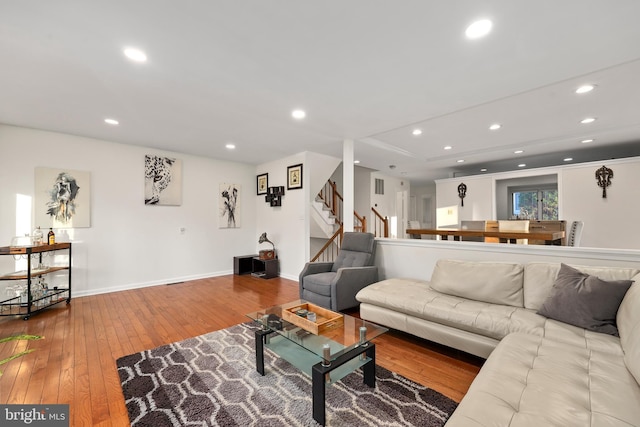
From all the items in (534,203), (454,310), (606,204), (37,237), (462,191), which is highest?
(462,191)

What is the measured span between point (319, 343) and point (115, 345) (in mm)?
2106

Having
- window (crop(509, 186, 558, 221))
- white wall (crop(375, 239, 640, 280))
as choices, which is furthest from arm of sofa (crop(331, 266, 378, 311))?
window (crop(509, 186, 558, 221))

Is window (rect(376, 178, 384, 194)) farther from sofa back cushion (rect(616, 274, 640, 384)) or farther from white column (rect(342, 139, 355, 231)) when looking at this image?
sofa back cushion (rect(616, 274, 640, 384))

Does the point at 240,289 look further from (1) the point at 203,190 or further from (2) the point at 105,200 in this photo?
(2) the point at 105,200

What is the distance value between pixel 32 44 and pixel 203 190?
3.61 meters

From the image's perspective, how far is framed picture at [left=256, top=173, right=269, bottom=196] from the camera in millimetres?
5926

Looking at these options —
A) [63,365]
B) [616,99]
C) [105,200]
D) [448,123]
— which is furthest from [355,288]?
[105,200]

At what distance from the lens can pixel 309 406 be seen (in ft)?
5.68

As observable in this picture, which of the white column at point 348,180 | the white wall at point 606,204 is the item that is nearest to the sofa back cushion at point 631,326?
the white column at point 348,180

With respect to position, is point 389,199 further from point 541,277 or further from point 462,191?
point 541,277

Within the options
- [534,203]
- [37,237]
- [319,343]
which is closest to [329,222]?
[319,343]

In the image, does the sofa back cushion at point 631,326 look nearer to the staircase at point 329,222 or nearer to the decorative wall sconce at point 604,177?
the staircase at point 329,222

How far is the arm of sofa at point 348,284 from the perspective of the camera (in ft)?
10.6

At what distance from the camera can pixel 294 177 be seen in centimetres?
526
